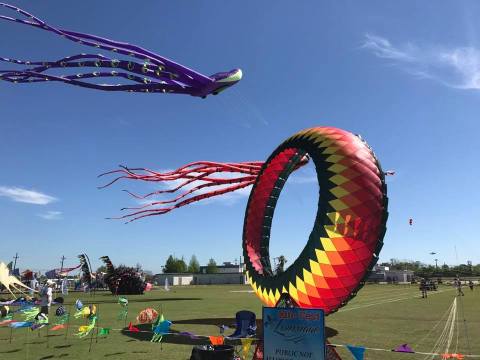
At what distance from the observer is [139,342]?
13.9 m

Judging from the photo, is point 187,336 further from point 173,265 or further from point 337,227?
point 173,265

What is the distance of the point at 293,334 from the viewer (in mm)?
6691

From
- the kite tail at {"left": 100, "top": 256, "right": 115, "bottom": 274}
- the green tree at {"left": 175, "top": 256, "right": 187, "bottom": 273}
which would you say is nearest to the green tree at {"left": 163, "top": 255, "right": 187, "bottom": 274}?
the green tree at {"left": 175, "top": 256, "right": 187, "bottom": 273}

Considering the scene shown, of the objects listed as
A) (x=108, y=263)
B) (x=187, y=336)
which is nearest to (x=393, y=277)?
(x=108, y=263)

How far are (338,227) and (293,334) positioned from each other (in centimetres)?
647

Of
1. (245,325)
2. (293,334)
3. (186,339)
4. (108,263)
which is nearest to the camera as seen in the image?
(293,334)

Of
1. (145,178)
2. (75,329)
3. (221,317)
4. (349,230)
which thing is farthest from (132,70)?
(221,317)

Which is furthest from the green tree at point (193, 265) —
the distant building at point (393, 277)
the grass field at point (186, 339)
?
the grass field at point (186, 339)

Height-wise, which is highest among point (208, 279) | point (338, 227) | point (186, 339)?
point (338, 227)

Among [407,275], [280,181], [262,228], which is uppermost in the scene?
[280,181]

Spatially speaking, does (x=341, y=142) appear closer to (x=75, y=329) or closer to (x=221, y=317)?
(x=221, y=317)

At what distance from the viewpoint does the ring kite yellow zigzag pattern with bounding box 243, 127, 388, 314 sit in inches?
481

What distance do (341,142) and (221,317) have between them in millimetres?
12042

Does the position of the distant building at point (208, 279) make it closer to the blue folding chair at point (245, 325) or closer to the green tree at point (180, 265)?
the green tree at point (180, 265)
